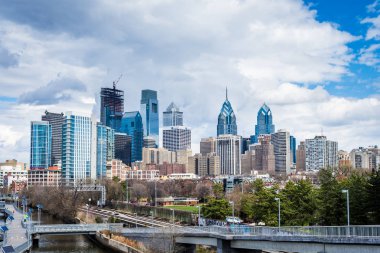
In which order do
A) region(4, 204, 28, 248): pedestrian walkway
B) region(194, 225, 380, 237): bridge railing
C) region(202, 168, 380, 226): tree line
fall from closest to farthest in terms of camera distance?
region(194, 225, 380, 237): bridge railing, region(202, 168, 380, 226): tree line, region(4, 204, 28, 248): pedestrian walkway

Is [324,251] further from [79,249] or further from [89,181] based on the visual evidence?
[89,181]

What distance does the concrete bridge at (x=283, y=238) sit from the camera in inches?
1561

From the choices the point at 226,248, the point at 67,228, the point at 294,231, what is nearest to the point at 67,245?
the point at 67,228

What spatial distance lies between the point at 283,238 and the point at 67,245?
137 feet

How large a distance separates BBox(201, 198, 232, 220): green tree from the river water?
17724 millimetres

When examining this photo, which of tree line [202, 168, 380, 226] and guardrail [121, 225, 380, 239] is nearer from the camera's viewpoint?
guardrail [121, 225, 380, 239]

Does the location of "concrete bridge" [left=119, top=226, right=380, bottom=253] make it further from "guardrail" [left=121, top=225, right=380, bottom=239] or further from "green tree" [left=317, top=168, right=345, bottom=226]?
"green tree" [left=317, top=168, right=345, bottom=226]

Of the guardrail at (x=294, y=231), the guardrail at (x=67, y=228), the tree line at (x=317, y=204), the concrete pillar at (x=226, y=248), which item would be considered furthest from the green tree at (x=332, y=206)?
the guardrail at (x=67, y=228)

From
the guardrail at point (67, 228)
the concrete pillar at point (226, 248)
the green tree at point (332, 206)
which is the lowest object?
the guardrail at point (67, 228)

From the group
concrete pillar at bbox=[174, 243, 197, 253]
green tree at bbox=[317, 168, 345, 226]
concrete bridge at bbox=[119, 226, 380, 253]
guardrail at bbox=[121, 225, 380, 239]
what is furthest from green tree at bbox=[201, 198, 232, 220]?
green tree at bbox=[317, 168, 345, 226]

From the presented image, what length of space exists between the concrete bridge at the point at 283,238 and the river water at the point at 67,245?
41.1 ft

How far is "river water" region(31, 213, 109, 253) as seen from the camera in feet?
241

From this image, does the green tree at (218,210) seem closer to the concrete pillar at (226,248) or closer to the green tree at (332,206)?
the green tree at (332,206)

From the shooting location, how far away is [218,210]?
276 feet
